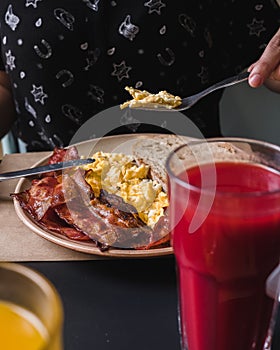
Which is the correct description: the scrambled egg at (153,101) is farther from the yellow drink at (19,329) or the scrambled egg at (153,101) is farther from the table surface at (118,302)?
the yellow drink at (19,329)

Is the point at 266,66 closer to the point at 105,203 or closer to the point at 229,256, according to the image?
the point at 105,203

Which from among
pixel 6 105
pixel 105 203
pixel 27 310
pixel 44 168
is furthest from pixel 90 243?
pixel 6 105

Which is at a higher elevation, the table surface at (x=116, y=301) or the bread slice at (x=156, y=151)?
the bread slice at (x=156, y=151)

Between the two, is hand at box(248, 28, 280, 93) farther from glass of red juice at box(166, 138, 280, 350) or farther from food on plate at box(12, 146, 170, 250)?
glass of red juice at box(166, 138, 280, 350)

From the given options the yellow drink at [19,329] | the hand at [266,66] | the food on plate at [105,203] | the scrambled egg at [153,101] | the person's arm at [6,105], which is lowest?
the person's arm at [6,105]

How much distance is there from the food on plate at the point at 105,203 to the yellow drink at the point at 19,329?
39 centimetres

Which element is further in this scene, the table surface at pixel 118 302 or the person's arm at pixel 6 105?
the person's arm at pixel 6 105

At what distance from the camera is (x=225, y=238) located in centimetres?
53

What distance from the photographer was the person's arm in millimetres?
1482

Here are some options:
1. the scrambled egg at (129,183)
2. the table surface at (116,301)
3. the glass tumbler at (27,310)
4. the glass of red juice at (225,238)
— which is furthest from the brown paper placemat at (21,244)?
the glass tumbler at (27,310)

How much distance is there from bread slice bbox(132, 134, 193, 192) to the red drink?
1.18 ft

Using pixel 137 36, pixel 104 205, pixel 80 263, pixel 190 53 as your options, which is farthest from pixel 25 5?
pixel 80 263

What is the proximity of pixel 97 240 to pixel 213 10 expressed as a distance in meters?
0.87

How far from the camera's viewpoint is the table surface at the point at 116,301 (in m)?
0.67
